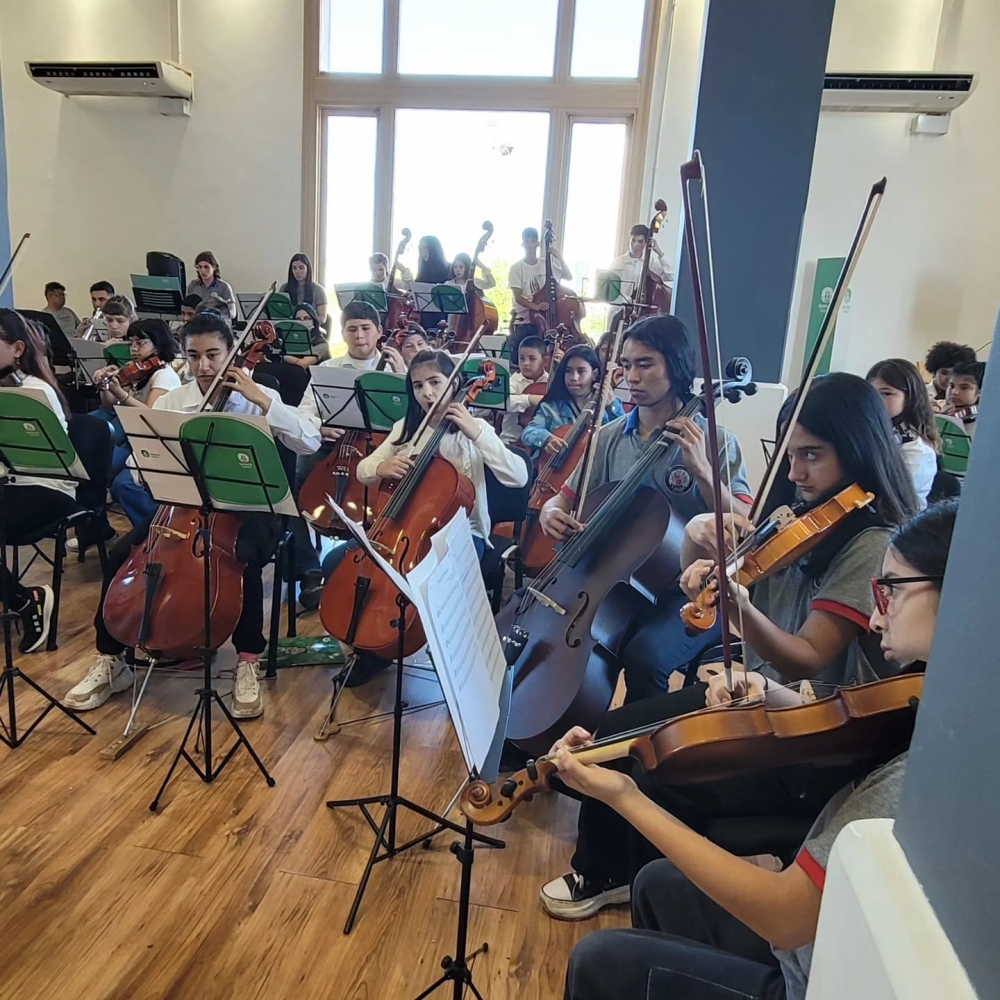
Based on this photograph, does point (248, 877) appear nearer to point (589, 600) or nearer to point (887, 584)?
point (589, 600)

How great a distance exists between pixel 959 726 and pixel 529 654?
4.36ft

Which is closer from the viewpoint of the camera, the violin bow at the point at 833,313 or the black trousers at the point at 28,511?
the violin bow at the point at 833,313

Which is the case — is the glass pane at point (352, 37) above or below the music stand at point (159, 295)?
above

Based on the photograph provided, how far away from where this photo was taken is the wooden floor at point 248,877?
1.41m

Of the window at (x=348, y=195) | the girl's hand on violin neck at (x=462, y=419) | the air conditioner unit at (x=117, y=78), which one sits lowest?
Result: the girl's hand on violin neck at (x=462, y=419)

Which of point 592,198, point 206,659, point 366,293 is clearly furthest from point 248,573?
point 592,198

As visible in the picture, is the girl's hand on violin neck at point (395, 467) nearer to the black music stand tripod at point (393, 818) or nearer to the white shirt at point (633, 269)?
the black music stand tripod at point (393, 818)

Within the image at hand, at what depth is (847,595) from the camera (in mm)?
1289

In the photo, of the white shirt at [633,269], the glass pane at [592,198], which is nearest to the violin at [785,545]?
the white shirt at [633,269]

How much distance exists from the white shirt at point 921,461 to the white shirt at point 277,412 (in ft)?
6.14

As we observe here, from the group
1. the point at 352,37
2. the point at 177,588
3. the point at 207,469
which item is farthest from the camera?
the point at 352,37

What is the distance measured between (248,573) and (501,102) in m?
6.72

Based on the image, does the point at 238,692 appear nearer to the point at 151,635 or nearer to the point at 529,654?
the point at 151,635

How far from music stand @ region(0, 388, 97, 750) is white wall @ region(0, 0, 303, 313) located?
6.18 metres
